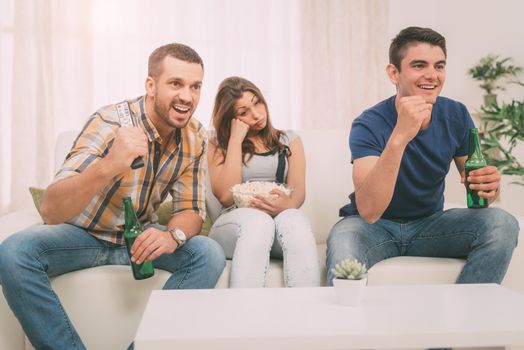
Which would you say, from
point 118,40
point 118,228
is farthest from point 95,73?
point 118,228

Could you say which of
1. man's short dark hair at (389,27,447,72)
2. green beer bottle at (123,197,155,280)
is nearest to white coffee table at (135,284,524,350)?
green beer bottle at (123,197,155,280)

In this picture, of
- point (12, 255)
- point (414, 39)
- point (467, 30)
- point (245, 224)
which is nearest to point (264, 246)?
point (245, 224)

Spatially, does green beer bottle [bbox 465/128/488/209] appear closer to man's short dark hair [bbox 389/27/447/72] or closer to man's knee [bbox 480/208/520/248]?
man's knee [bbox 480/208/520/248]

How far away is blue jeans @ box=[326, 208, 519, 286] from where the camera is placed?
6.14ft

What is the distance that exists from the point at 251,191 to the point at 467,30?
360 centimetres

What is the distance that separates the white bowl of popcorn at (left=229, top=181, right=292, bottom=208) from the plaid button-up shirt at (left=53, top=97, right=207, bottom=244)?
5.8 inches

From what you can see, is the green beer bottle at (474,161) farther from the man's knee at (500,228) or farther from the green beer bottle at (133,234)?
the green beer bottle at (133,234)

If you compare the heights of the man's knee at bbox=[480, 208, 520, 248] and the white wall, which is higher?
the white wall

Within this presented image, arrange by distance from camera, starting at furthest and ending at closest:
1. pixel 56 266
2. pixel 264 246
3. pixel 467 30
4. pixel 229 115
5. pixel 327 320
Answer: pixel 467 30 < pixel 229 115 < pixel 264 246 < pixel 56 266 < pixel 327 320

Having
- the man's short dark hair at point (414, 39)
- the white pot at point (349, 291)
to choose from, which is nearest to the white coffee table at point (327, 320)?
the white pot at point (349, 291)

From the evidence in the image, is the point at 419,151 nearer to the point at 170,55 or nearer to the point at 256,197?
the point at 256,197

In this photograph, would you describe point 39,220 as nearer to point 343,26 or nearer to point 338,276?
point 338,276

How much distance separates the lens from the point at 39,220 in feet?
7.24

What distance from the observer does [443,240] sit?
2006mm
